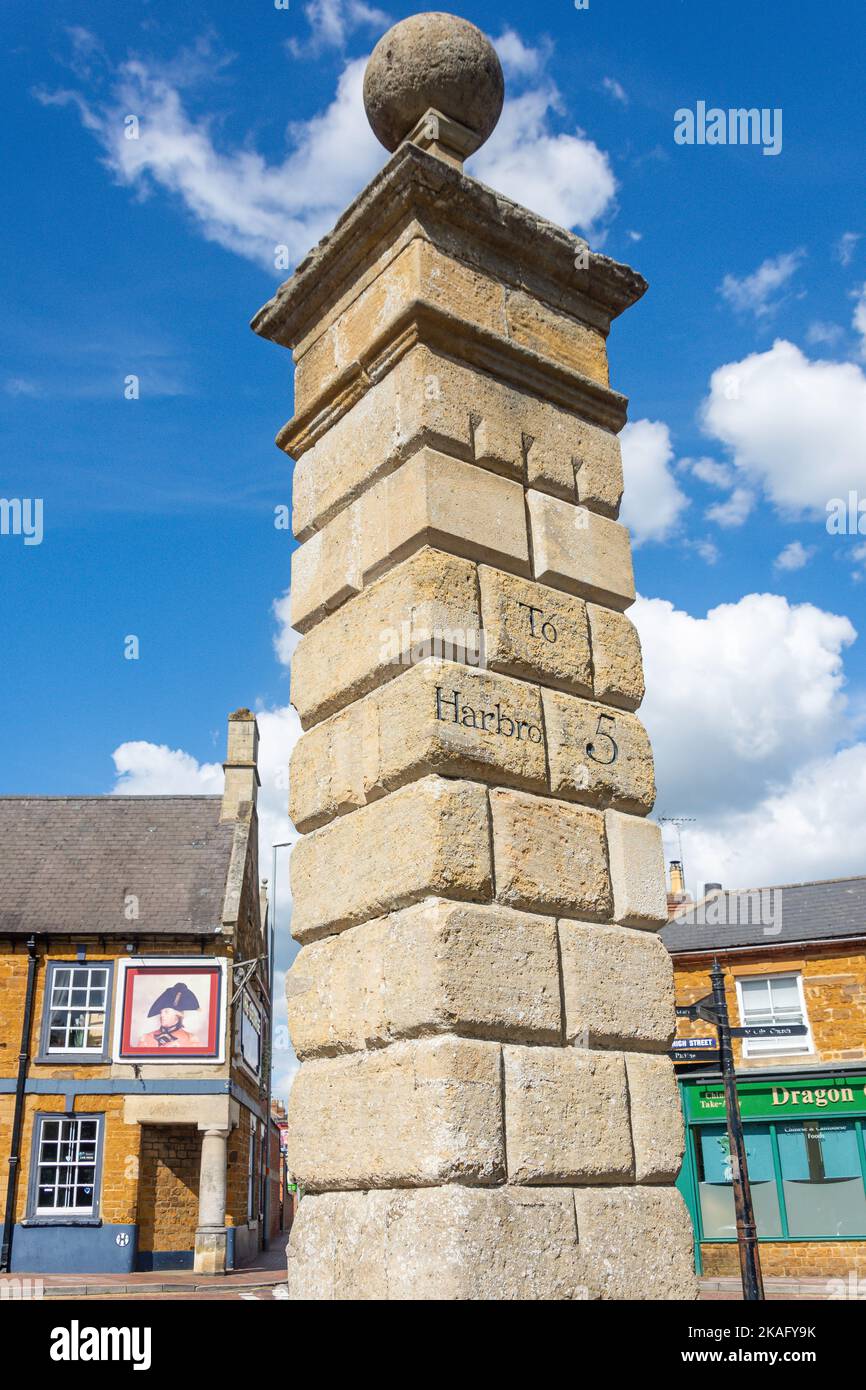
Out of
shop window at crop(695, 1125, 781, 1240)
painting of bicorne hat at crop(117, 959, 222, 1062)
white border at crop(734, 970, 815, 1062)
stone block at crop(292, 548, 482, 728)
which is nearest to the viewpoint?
stone block at crop(292, 548, 482, 728)

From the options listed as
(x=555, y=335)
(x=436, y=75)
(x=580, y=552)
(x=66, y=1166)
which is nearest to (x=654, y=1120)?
(x=580, y=552)

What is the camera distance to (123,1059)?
752 inches

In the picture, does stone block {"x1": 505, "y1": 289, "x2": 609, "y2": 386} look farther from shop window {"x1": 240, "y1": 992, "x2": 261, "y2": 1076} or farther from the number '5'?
shop window {"x1": 240, "y1": 992, "x2": 261, "y2": 1076}

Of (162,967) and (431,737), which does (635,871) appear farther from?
(162,967)

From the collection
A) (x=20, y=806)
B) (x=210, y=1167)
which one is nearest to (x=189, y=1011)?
(x=210, y=1167)

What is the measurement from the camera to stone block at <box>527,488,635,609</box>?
3664 mm

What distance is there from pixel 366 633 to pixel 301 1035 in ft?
4.15

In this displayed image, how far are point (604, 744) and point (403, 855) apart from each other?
32.9 inches

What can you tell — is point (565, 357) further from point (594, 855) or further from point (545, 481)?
point (594, 855)

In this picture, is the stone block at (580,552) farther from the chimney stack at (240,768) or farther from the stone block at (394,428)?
the chimney stack at (240,768)

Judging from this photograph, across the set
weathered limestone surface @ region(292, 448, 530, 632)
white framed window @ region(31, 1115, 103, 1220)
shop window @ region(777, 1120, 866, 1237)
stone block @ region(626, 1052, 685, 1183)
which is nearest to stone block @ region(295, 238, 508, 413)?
weathered limestone surface @ region(292, 448, 530, 632)

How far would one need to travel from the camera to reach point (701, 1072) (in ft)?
61.4

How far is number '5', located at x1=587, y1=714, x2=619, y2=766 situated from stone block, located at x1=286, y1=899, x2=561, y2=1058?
1.95 ft

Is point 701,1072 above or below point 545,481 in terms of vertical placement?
below
